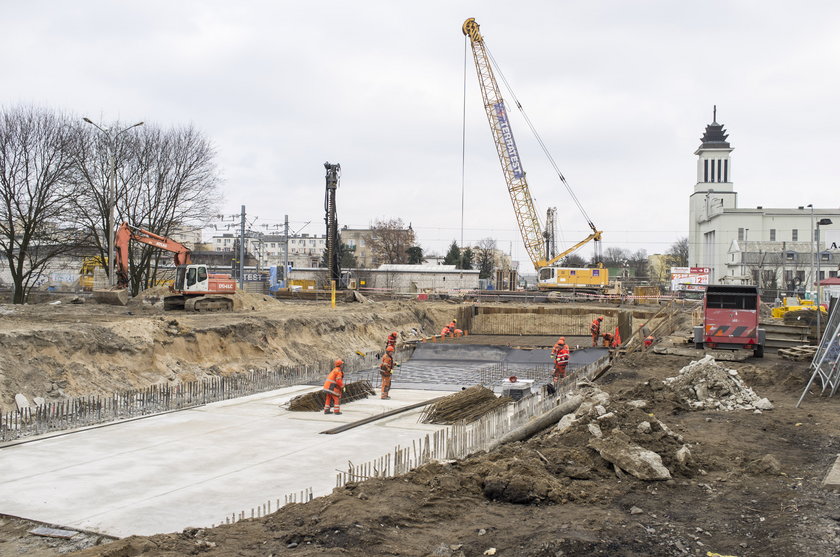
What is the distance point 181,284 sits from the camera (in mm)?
31844

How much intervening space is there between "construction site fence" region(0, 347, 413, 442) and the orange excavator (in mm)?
10793

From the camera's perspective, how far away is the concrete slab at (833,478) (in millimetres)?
7914

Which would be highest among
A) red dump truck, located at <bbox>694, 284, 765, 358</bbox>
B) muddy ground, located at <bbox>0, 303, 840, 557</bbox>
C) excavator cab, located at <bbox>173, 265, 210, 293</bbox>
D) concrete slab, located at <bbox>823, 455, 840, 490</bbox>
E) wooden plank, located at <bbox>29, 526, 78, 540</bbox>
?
excavator cab, located at <bbox>173, 265, 210, 293</bbox>

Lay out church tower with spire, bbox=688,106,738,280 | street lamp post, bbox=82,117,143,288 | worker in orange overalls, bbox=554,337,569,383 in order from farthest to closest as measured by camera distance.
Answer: church tower with spire, bbox=688,106,738,280, street lamp post, bbox=82,117,143,288, worker in orange overalls, bbox=554,337,569,383

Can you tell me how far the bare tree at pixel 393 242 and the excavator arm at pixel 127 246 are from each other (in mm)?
65036

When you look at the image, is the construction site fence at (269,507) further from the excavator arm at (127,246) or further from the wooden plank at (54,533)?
the excavator arm at (127,246)

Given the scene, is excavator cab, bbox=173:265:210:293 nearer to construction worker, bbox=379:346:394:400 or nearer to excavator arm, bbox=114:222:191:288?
excavator arm, bbox=114:222:191:288

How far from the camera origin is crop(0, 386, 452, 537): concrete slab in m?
8.73

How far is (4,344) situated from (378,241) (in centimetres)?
8704

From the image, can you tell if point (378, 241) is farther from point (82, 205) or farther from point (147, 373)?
point (147, 373)

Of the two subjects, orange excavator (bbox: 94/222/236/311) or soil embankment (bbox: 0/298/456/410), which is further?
orange excavator (bbox: 94/222/236/311)

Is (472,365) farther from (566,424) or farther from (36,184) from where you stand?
(36,184)

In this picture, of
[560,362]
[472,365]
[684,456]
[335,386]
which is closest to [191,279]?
[472,365]

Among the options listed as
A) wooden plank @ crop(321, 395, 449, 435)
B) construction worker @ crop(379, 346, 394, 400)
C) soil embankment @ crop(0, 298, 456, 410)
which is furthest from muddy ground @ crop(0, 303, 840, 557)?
soil embankment @ crop(0, 298, 456, 410)
